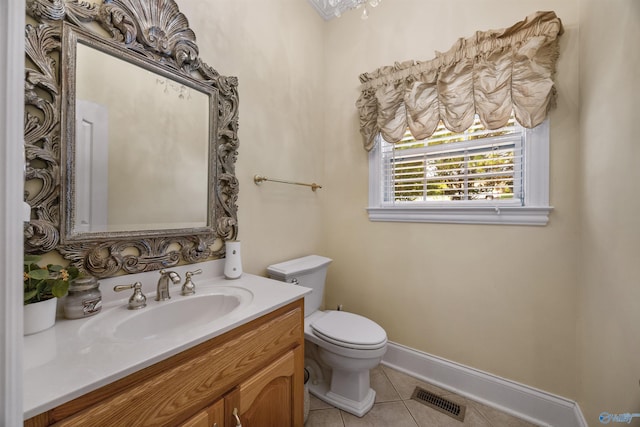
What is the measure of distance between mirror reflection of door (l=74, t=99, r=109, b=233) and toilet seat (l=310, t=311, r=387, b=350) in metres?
1.20

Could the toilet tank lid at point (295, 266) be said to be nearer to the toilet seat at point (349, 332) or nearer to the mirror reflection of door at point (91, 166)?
the toilet seat at point (349, 332)

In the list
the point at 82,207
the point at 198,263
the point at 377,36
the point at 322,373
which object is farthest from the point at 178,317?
the point at 377,36

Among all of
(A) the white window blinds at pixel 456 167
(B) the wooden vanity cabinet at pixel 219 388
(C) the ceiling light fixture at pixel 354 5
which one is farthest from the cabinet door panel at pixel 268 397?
(C) the ceiling light fixture at pixel 354 5

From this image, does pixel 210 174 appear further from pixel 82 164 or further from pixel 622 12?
pixel 622 12

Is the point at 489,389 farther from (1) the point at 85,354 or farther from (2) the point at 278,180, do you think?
(1) the point at 85,354

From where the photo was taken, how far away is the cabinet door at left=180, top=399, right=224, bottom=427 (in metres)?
0.74

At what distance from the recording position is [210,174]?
1354mm

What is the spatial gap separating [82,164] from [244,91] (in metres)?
0.93

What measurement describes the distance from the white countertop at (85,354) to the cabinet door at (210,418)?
22 cm

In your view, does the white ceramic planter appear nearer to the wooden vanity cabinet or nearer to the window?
the wooden vanity cabinet

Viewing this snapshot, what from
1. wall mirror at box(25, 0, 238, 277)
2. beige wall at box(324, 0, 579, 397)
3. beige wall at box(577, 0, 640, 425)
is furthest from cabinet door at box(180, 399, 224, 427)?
beige wall at box(324, 0, 579, 397)

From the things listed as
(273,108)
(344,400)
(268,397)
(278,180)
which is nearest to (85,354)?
(268,397)

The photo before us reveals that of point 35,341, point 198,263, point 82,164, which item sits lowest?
point 35,341

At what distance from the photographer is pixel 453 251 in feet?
5.57
